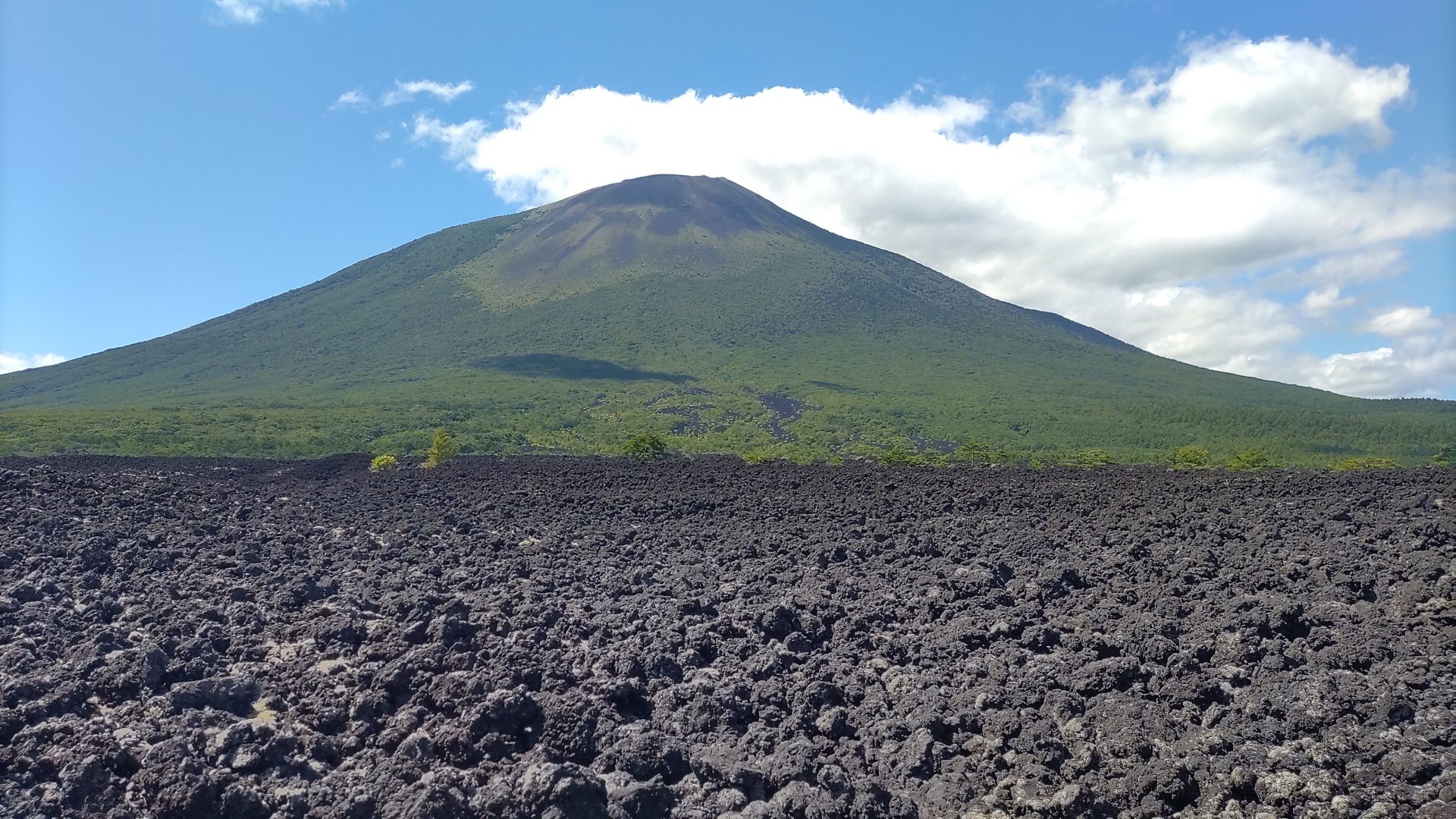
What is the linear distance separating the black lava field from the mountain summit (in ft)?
99.2

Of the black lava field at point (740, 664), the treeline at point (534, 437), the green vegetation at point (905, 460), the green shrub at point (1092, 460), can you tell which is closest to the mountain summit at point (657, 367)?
the treeline at point (534, 437)

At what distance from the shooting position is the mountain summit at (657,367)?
177ft

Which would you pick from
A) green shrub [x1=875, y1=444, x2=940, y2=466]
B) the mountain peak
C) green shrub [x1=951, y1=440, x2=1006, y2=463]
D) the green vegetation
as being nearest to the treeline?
green shrub [x1=951, y1=440, x2=1006, y2=463]

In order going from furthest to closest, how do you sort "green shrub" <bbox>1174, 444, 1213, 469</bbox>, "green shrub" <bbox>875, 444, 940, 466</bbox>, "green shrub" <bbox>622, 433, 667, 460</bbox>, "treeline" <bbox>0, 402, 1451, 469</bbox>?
"treeline" <bbox>0, 402, 1451, 469</bbox> < "green shrub" <bbox>622, 433, 667, 460</bbox> < "green shrub" <bbox>1174, 444, 1213, 469</bbox> < "green shrub" <bbox>875, 444, 940, 466</bbox>

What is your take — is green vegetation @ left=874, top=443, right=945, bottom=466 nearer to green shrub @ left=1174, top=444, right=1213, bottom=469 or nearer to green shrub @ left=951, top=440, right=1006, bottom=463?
green shrub @ left=951, top=440, right=1006, bottom=463

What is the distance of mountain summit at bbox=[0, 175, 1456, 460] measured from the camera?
177 feet

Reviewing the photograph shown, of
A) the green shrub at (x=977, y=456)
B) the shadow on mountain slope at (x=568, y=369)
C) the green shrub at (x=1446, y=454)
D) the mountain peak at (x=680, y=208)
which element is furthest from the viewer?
the mountain peak at (x=680, y=208)

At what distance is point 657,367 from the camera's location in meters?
79.6

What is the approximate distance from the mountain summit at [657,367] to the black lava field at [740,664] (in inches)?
1190

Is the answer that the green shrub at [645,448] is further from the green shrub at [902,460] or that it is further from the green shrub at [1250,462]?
the green shrub at [1250,462]

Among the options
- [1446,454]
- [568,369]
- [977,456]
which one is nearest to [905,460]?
[977,456]

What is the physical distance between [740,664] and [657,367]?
71.4 meters

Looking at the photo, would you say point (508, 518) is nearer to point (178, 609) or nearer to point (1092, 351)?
point (178, 609)

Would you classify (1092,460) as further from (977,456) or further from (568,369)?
(568,369)
